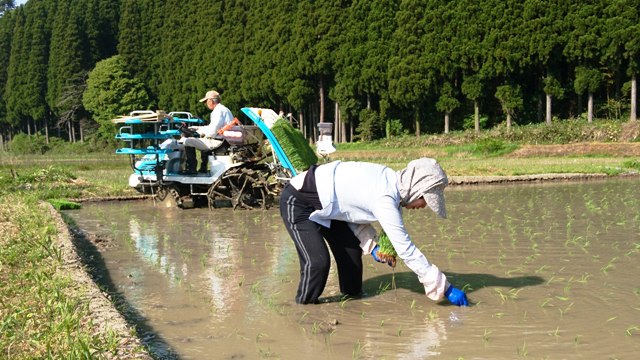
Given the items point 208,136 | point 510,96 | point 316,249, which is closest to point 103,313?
point 316,249

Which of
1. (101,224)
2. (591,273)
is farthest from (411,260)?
(101,224)

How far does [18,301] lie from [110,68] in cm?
4708

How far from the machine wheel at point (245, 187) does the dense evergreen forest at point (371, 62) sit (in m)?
18.0

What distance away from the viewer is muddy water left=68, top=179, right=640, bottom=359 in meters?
4.10

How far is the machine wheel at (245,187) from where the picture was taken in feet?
34.9

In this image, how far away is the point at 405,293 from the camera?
534 centimetres

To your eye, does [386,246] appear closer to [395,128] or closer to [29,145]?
[395,128]

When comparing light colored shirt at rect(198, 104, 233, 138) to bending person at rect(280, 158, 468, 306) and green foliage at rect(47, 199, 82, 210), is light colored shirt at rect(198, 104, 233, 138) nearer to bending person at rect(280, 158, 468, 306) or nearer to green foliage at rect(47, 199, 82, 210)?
green foliage at rect(47, 199, 82, 210)

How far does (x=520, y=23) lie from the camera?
2736cm

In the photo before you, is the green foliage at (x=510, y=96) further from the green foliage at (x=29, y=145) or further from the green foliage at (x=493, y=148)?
the green foliage at (x=29, y=145)

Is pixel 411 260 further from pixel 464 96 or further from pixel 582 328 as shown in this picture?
pixel 464 96

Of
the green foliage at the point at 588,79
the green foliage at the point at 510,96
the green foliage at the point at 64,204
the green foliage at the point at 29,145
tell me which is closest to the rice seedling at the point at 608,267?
the green foliage at the point at 64,204

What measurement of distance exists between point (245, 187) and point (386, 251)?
6.14 meters

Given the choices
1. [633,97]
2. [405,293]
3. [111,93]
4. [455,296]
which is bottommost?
[405,293]
